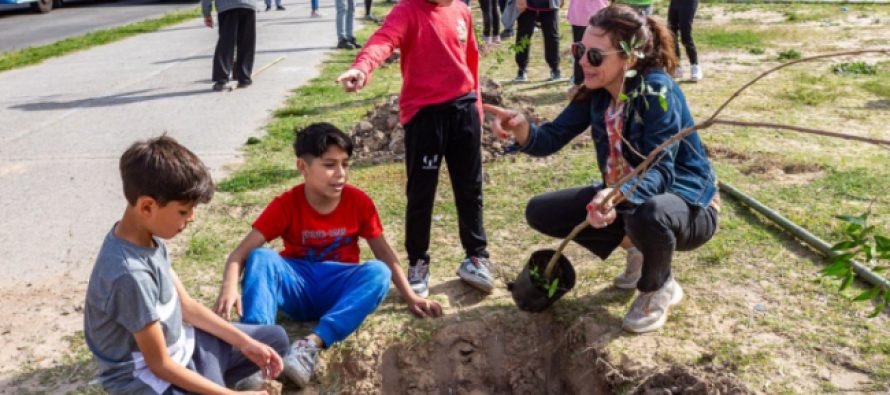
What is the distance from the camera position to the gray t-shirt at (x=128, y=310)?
2531mm

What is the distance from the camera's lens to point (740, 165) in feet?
19.1

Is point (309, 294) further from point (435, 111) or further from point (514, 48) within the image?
point (514, 48)

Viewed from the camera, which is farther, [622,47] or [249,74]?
[249,74]

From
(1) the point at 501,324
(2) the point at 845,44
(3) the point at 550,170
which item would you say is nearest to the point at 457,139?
(1) the point at 501,324

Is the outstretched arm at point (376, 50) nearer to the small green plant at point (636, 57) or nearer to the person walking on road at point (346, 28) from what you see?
the small green plant at point (636, 57)

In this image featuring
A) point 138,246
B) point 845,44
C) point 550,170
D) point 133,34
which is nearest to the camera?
point 138,246

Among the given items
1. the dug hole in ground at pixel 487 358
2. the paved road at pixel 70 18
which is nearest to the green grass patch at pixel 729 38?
the dug hole in ground at pixel 487 358

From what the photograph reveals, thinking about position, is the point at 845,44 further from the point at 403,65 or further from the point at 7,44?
the point at 7,44

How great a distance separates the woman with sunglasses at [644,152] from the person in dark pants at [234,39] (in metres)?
6.11

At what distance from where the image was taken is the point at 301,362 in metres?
3.24

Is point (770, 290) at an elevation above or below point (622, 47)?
below

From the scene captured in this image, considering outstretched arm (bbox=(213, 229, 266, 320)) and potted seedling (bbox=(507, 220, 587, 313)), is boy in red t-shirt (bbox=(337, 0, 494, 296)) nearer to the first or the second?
potted seedling (bbox=(507, 220, 587, 313))

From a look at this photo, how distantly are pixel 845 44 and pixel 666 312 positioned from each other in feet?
31.7

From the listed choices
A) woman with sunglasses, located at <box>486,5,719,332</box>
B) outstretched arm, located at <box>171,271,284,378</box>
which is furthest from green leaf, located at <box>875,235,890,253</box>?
outstretched arm, located at <box>171,271,284,378</box>
